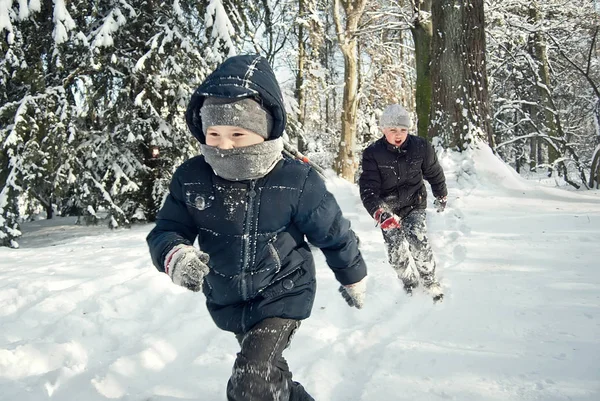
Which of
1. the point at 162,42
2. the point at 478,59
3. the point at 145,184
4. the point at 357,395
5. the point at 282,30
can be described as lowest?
the point at 357,395

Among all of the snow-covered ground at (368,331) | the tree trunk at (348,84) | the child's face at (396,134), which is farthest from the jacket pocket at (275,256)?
the tree trunk at (348,84)

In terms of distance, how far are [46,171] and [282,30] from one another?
38.4 ft

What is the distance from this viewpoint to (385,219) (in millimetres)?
3793

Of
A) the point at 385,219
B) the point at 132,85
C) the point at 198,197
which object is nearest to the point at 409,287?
the point at 385,219

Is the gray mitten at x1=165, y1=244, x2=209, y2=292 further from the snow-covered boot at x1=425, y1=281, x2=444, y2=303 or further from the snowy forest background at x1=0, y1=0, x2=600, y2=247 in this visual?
the snowy forest background at x1=0, y1=0, x2=600, y2=247

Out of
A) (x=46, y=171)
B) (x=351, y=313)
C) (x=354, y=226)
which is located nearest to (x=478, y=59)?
→ (x=354, y=226)

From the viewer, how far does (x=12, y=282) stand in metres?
4.39

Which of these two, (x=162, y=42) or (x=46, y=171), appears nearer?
(x=46, y=171)

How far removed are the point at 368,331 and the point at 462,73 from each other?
5.34m

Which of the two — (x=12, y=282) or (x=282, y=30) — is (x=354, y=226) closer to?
(x=12, y=282)

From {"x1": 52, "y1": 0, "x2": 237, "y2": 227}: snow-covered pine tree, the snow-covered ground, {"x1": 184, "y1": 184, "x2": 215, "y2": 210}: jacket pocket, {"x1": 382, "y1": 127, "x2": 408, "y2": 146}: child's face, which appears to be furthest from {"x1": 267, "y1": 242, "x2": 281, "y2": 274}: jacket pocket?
{"x1": 52, "y1": 0, "x2": 237, "y2": 227}: snow-covered pine tree

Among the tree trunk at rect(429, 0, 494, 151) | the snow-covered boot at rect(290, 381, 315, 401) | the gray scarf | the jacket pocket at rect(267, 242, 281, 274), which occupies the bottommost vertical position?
the snow-covered boot at rect(290, 381, 315, 401)

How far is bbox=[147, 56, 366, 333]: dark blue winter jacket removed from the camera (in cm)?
200

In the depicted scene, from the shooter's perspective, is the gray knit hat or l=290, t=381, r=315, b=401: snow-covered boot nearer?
the gray knit hat
